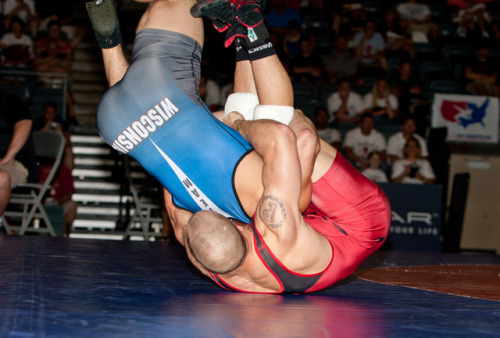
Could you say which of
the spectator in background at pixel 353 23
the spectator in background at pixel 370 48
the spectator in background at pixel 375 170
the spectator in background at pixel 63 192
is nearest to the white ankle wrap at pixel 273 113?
the spectator in background at pixel 63 192

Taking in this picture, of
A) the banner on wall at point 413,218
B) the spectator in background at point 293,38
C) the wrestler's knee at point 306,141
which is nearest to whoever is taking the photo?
the wrestler's knee at point 306,141

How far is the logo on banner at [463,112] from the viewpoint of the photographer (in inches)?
299

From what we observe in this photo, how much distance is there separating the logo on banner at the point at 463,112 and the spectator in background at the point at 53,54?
5.15 meters

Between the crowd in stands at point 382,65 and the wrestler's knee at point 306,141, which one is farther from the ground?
the wrestler's knee at point 306,141

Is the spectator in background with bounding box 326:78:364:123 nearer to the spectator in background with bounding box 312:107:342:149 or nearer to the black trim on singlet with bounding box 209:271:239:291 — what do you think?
the spectator in background with bounding box 312:107:342:149

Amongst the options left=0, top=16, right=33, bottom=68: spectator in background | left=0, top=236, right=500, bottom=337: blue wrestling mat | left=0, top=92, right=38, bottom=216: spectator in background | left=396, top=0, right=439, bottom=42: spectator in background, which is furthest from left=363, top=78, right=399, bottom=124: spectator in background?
left=0, top=236, right=500, bottom=337: blue wrestling mat

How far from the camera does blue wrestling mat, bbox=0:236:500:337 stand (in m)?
1.77

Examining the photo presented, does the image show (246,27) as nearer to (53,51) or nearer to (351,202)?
(351,202)

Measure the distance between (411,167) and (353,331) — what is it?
5.22 meters

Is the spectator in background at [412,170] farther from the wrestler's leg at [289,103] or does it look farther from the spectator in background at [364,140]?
the wrestler's leg at [289,103]

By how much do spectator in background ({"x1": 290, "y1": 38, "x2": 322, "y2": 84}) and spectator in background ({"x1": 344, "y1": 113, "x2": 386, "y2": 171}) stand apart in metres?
1.42

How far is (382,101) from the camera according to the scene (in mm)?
8109

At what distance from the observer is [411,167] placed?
267 inches

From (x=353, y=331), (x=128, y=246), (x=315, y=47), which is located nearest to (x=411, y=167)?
(x=315, y=47)
